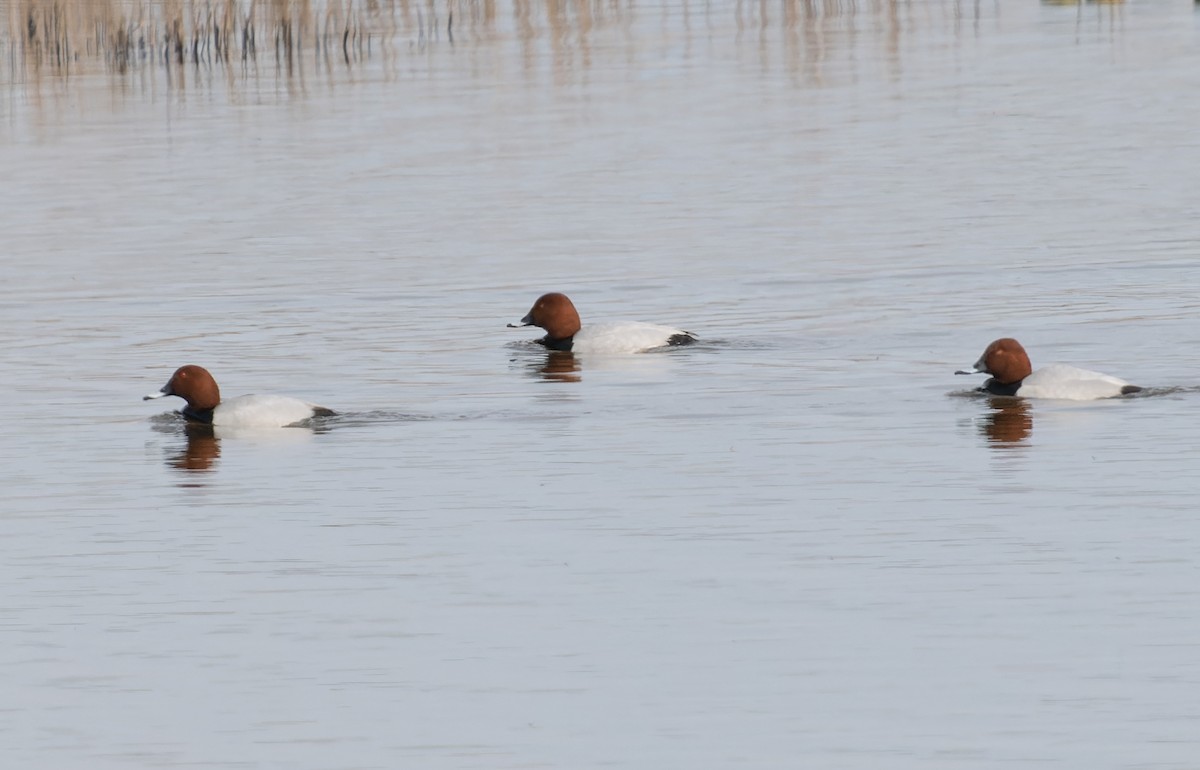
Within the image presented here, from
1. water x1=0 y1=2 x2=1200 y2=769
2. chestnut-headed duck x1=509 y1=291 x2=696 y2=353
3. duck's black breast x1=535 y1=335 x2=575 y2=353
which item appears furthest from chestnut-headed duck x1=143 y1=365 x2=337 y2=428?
duck's black breast x1=535 y1=335 x2=575 y2=353

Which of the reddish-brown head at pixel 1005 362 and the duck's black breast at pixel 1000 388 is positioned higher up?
the reddish-brown head at pixel 1005 362

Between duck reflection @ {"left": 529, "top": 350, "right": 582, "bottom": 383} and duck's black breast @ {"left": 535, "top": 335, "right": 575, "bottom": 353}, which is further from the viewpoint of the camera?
duck's black breast @ {"left": 535, "top": 335, "right": 575, "bottom": 353}

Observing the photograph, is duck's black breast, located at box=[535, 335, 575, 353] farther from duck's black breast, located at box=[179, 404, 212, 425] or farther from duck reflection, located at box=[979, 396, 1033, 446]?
duck reflection, located at box=[979, 396, 1033, 446]

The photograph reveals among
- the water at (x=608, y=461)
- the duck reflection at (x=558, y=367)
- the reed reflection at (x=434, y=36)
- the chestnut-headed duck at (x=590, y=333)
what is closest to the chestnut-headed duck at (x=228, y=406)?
the water at (x=608, y=461)

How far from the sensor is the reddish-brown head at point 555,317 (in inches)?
673

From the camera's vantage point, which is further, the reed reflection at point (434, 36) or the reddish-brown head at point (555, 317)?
the reed reflection at point (434, 36)

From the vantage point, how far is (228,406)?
14.3 meters

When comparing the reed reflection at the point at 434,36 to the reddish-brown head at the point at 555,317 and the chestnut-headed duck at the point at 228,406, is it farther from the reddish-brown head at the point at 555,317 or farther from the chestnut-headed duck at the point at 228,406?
the chestnut-headed duck at the point at 228,406

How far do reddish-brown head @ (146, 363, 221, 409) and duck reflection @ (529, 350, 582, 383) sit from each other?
251 centimetres

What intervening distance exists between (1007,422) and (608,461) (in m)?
2.51

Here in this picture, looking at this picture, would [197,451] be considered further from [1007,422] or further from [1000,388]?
Answer: [1000,388]

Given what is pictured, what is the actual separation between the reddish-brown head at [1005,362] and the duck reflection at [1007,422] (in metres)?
0.16

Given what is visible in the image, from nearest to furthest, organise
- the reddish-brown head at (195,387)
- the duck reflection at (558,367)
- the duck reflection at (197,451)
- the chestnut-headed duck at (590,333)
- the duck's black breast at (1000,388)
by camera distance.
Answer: the duck reflection at (197,451) → the reddish-brown head at (195,387) → the duck's black breast at (1000,388) → the duck reflection at (558,367) → the chestnut-headed duck at (590,333)

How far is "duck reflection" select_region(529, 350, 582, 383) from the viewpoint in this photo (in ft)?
52.8
